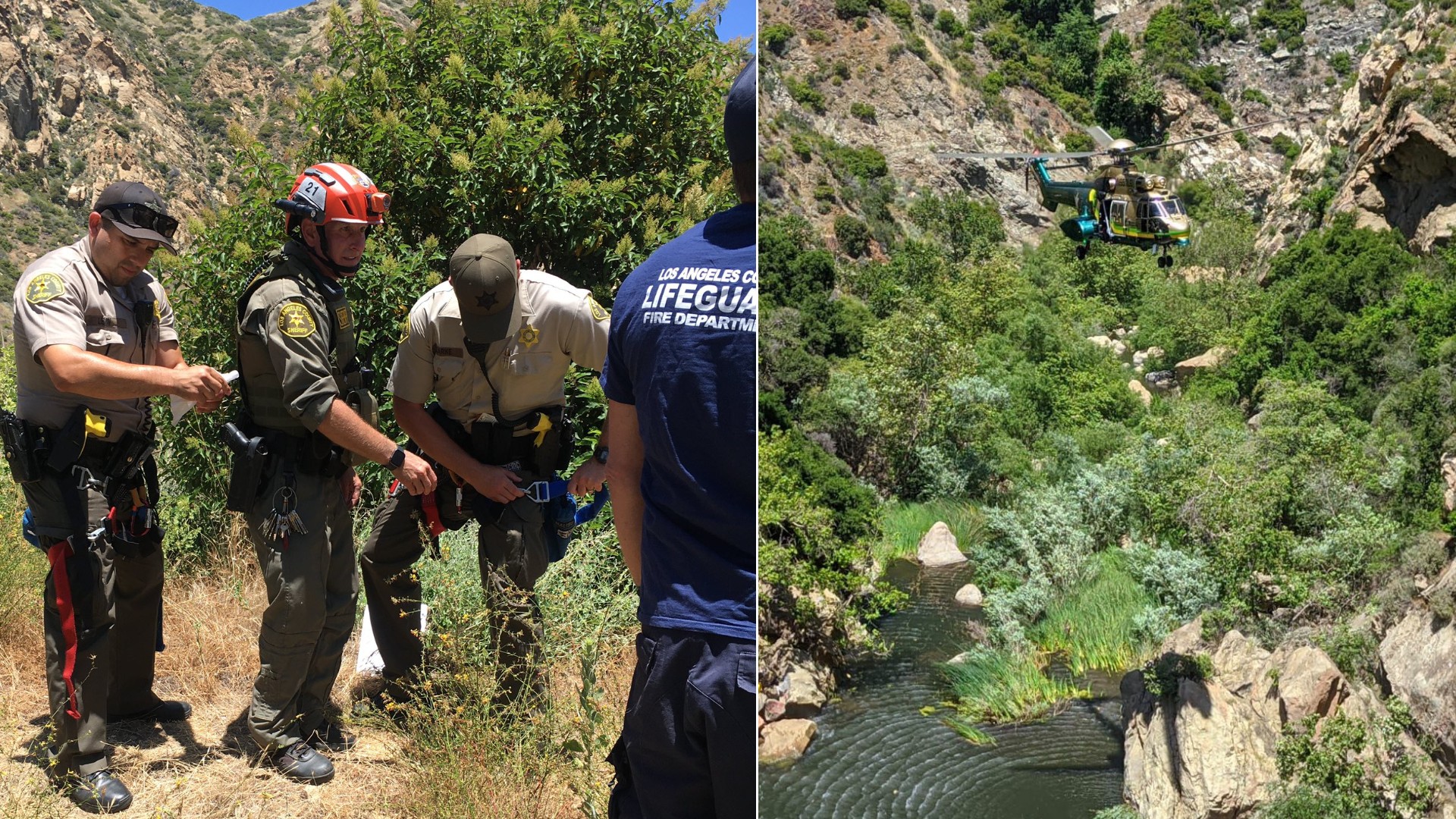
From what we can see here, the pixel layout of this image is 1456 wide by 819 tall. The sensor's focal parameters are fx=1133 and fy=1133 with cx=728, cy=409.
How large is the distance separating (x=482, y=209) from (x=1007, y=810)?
1990 cm

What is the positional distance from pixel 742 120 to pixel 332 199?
2.26 metres

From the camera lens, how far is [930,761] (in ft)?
74.5

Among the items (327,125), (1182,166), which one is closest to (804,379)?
(327,125)

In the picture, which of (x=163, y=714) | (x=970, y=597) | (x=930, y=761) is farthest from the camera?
(x=970, y=597)

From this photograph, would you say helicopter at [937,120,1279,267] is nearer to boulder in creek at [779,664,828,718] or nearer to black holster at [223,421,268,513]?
boulder in creek at [779,664,828,718]

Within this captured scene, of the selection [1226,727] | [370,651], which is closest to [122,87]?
[1226,727]

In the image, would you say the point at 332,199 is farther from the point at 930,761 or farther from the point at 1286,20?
the point at 1286,20

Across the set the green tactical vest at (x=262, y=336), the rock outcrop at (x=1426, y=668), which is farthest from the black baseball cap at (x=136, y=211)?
the rock outcrop at (x=1426, y=668)

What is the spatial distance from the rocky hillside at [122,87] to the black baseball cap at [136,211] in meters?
39.1

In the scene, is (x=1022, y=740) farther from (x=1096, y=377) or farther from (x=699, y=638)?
(x=699, y=638)

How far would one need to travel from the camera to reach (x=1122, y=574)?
2788 cm

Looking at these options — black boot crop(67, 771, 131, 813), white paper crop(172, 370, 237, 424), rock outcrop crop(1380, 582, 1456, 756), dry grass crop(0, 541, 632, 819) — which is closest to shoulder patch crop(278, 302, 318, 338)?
white paper crop(172, 370, 237, 424)

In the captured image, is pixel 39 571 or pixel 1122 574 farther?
pixel 1122 574

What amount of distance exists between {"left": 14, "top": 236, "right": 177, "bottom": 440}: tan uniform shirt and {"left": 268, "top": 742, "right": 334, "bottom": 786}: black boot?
1040 millimetres
